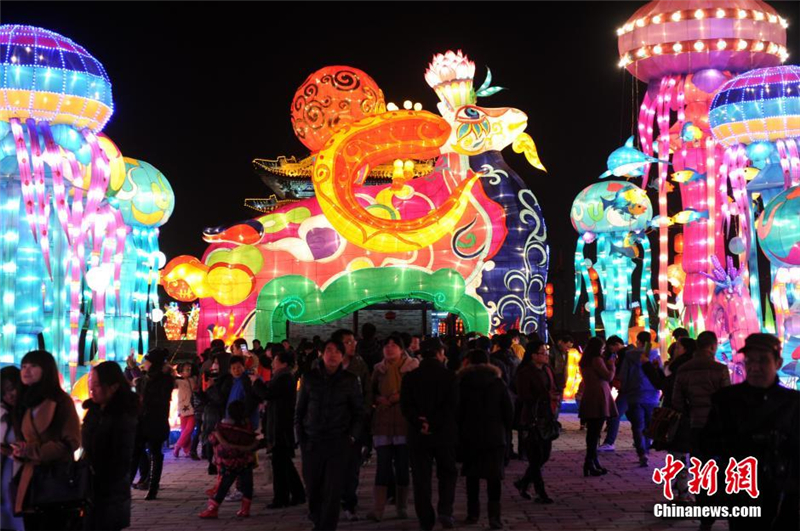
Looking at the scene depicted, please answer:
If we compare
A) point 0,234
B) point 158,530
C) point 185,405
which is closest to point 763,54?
→ point 185,405

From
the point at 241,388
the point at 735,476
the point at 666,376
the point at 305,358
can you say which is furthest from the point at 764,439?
the point at 305,358

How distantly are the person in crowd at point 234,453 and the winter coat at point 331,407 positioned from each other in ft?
4.17

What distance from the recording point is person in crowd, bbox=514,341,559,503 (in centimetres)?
984

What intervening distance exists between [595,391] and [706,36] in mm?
9663

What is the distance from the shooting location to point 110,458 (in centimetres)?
686

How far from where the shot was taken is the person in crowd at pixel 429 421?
848cm

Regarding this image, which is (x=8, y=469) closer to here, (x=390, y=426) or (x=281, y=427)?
(x=390, y=426)

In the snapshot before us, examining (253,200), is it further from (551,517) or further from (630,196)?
(551,517)

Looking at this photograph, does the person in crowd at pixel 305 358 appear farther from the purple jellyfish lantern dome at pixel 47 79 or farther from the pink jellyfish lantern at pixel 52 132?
the purple jellyfish lantern dome at pixel 47 79

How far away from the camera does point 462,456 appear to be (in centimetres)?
871

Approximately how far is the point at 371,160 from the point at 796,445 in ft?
51.7

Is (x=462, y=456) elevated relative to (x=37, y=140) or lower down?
lower down

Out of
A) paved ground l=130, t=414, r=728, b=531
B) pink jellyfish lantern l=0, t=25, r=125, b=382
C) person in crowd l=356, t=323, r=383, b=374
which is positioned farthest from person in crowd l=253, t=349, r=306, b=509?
pink jellyfish lantern l=0, t=25, r=125, b=382

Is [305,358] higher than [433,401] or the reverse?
higher
